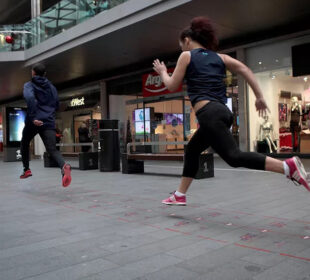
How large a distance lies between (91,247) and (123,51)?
508 inches

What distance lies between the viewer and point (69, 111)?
23.7 metres

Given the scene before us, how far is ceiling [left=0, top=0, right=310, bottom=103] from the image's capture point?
1042cm

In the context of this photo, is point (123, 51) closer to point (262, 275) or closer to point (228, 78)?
point (228, 78)

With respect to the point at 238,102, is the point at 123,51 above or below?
above

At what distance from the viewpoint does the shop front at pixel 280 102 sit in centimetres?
1269

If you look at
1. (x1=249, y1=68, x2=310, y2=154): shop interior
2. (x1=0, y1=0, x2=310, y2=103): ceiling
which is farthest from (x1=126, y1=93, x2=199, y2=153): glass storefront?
(x1=249, y1=68, x2=310, y2=154): shop interior

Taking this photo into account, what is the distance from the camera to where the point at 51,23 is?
15.5 meters

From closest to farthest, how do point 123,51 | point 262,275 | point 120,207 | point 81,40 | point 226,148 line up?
point 262,275
point 226,148
point 120,207
point 81,40
point 123,51

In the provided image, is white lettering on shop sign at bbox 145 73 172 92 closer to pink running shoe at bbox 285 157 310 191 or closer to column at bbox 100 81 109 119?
column at bbox 100 81 109 119

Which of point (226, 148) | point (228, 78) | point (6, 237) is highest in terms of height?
point (228, 78)

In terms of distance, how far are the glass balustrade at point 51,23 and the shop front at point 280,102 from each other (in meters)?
5.28

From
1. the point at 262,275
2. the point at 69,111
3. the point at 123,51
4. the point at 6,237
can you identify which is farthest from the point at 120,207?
the point at 69,111

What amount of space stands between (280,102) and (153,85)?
18.6ft

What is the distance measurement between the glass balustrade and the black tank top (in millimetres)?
9202
